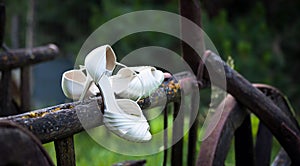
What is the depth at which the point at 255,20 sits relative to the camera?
13.6 feet

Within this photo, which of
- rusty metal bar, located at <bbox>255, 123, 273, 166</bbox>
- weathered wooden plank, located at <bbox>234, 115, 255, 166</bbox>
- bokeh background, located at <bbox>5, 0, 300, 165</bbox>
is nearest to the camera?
weathered wooden plank, located at <bbox>234, 115, 255, 166</bbox>

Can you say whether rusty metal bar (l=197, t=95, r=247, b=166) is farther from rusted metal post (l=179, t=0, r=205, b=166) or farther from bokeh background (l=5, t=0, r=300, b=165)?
bokeh background (l=5, t=0, r=300, b=165)

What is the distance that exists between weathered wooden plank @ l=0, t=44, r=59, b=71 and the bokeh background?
146 centimetres

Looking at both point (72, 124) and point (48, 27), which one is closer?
point (72, 124)

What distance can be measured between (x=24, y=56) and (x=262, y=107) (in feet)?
3.01

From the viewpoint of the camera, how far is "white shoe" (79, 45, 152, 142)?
1.00m

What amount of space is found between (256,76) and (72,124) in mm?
3144

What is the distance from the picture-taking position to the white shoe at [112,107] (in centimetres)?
100

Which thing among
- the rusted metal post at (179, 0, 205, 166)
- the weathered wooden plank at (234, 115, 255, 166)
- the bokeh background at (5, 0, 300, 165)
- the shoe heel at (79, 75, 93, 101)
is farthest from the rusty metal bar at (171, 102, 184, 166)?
the bokeh background at (5, 0, 300, 165)

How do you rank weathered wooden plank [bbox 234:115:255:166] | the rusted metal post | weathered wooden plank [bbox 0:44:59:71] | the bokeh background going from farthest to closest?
the bokeh background, weathered wooden plank [bbox 0:44:59:71], weathered wooden plank [bbox 234:115:255:166], the rusted metal post

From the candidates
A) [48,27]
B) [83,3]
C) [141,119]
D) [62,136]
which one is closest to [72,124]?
[62,136]

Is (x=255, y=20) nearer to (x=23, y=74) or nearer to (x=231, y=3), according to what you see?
(x=231, y=3)

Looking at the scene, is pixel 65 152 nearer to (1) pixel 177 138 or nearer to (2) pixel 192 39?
(1) pixel 177 138

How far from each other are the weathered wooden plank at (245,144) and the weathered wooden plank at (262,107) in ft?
0.18
